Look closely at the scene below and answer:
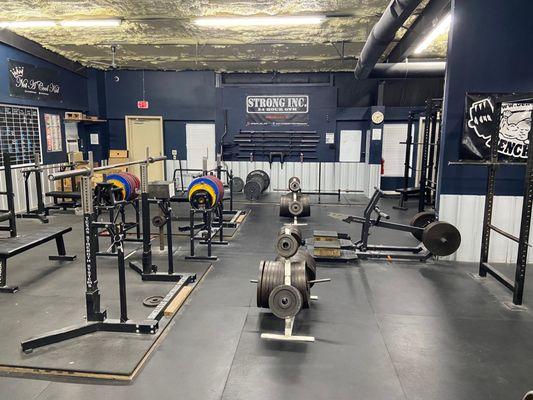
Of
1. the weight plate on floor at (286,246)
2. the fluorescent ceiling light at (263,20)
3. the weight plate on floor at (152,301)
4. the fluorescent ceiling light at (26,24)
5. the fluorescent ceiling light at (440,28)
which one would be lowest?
the weight plate on floor at (152,301)

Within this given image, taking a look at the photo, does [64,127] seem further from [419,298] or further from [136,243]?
[419,298]

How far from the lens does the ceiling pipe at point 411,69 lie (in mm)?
8297

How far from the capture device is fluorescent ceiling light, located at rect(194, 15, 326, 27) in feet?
20.9

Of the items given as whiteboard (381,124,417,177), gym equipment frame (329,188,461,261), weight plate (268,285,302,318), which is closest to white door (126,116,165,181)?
whiteboard (381,124,417,177)

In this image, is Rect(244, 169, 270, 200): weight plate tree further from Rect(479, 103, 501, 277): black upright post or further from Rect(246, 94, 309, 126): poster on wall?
Rect(479, 103, 501, 277): black upright post

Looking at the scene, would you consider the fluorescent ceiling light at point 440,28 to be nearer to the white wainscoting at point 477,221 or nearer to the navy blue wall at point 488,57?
the navy blue wall at point 488,57

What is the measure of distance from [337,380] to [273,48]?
7.48m

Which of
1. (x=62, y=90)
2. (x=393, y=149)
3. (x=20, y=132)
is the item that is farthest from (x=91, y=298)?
(x=393, y=149)

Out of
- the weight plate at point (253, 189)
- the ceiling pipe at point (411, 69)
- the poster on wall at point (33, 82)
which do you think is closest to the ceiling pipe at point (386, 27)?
the ceiling pipe at point (411, 69)

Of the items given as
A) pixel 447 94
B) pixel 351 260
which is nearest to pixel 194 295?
pixel 351 260

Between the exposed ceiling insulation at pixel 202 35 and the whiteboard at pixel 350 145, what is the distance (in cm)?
178

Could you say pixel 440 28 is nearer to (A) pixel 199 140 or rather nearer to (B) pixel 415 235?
(B) pixel 415 235

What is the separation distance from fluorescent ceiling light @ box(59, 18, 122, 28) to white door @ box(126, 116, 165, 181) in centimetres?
433

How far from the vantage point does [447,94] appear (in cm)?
505
